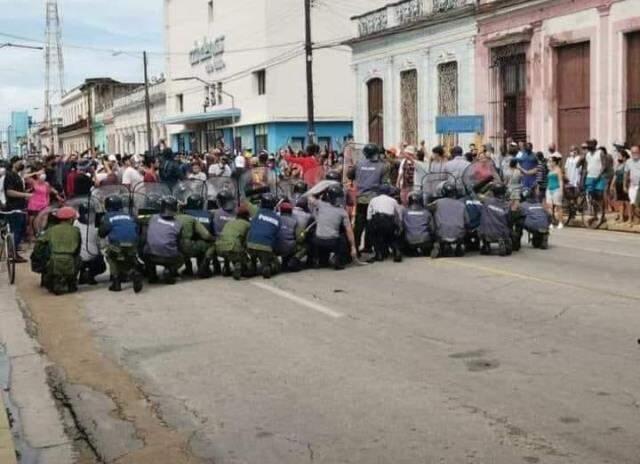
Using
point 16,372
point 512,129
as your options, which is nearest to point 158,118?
point 512,129

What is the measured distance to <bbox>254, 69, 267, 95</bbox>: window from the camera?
52969 millimetres

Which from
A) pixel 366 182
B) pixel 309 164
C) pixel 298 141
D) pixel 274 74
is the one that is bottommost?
pixel 366 182

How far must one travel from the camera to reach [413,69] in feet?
115

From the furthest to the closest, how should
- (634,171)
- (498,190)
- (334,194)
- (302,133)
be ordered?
(302,133)
(634,171)
(498,190)
(334,194)

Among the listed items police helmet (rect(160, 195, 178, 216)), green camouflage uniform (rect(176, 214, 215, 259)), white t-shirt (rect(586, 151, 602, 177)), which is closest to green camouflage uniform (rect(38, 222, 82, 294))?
police helmet (rect(160, 195, 178, 216))

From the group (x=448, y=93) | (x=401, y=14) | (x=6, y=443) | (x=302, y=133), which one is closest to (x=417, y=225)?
(x=6, y=443)

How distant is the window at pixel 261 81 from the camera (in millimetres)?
52969

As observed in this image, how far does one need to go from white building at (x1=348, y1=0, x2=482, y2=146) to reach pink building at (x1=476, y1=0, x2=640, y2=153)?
982mm

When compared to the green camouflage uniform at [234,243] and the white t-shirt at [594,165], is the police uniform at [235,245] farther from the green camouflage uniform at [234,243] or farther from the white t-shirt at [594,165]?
the white t-shirt at [594,165]

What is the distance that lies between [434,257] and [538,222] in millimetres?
2138

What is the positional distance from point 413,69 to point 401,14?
208 centimetres

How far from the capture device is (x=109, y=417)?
724 centimetres

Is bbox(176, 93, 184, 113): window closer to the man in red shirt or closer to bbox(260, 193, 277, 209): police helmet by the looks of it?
the man in red shirt

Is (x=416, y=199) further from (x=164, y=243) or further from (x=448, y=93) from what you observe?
Answer: (x=448, y=93)
